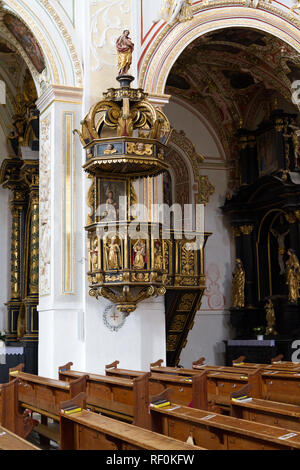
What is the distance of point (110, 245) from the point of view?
8.83m

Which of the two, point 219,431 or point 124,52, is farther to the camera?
point 124,52

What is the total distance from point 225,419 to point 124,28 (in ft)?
24.1

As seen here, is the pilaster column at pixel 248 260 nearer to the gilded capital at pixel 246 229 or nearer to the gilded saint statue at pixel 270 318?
the gilded capital at pixel 246 229

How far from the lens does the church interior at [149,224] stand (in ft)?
19.4

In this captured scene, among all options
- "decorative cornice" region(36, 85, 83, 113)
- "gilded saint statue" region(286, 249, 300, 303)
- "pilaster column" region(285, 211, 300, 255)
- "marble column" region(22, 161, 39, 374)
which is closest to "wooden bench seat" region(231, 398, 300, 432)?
"decorative cornice" region(36, 85, 83, 113)

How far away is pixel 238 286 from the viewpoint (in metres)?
14.1

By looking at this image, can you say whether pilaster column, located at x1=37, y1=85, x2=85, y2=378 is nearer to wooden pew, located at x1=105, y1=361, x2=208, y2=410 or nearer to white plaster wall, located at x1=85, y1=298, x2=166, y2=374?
white plaster wall, located at x1=85, y1=298, x2=166, y2=374

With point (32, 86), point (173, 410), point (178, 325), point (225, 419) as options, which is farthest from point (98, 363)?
point (32, 86)

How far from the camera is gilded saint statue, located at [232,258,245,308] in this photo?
551 inches

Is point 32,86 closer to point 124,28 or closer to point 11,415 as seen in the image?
point 124,28

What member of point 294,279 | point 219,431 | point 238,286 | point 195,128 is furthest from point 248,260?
point 219,431

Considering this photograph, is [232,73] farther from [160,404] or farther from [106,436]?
[106,436]

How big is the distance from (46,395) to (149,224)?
3.23m

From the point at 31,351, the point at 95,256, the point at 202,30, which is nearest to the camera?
the point at 95,256
